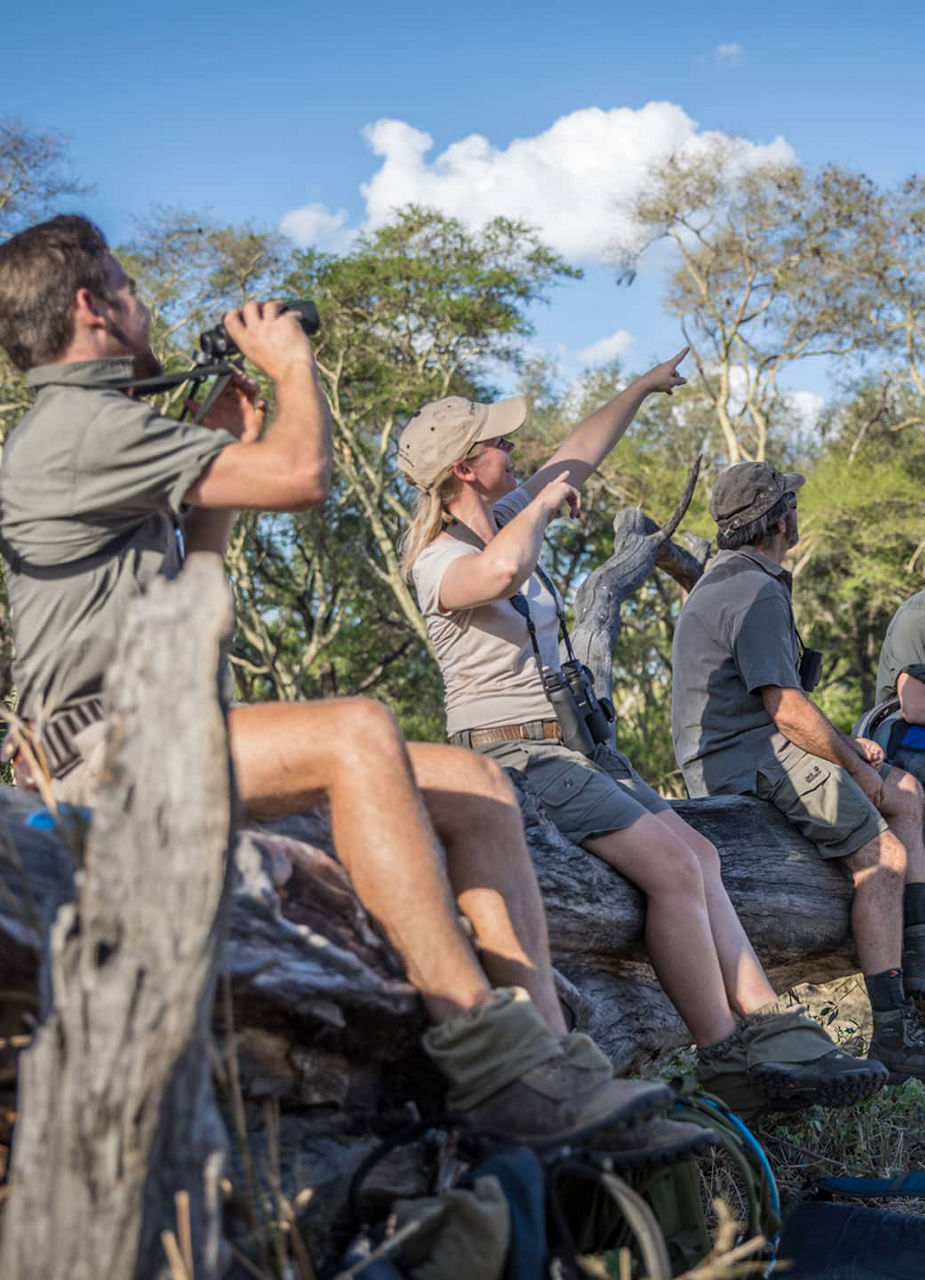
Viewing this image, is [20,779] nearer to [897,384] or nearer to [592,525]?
[592,525]

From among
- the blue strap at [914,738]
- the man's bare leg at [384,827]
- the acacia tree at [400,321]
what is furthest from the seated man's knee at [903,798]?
the acacia tree at [400,321]

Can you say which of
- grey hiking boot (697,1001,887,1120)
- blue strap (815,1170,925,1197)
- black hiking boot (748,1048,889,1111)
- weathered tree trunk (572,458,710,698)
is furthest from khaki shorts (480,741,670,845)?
weathered tree trunk (572,458,710,698)

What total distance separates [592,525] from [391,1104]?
25.5 meters

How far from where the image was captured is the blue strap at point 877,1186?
397 centimetres

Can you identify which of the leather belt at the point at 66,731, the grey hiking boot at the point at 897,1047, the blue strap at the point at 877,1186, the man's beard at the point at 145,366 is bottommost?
the blue strap at the point at 877,1186

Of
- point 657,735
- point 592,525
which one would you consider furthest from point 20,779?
point 592,525

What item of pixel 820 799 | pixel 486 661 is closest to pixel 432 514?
pixel 486 661

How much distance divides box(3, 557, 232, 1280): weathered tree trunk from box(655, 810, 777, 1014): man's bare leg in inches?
93.6

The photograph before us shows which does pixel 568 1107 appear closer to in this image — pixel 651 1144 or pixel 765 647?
pixel 651 1144

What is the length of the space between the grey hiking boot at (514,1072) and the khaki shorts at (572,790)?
4.57 feet

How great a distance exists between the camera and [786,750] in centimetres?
516

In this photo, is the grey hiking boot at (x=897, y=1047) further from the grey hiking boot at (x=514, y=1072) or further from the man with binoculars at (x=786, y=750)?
the grey hiking boot at (x=514, y=1072)

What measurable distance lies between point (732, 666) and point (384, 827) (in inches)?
113

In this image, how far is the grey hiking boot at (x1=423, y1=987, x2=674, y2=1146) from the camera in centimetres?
258
